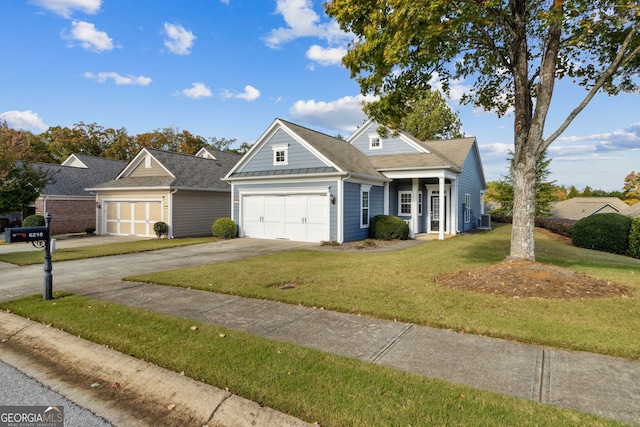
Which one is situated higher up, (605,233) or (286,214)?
(286,214)

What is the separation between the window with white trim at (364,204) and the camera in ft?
59.4

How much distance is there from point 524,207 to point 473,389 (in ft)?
21.5

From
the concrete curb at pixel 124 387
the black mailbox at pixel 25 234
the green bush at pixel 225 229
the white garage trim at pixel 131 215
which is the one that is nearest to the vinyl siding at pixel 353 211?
the green bush at pixel 225 229

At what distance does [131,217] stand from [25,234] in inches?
649

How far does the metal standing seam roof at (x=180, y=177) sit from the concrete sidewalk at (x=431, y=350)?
13389mm

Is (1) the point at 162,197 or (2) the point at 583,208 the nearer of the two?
(1) the point at 162,197

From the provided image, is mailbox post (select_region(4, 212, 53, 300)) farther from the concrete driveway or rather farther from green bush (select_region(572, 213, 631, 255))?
green bush (select_region(572, 213, 631, 255))

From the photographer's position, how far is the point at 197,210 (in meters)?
21.8

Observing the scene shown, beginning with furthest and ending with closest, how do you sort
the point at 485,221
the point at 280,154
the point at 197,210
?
the point at 485,221, the point at 197,210, the point at 280,154

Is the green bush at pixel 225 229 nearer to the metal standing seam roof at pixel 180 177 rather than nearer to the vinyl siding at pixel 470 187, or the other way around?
the metal standing seam roof at pixel 180 177

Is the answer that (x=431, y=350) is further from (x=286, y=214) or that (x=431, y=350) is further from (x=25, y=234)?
(x=286, y=214)

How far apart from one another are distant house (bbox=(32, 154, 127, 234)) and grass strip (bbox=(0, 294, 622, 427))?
22645 millimetres
